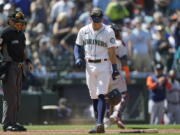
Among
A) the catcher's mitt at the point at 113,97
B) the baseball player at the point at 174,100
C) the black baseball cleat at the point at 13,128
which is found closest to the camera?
the black baseball cleat at the point at 13,128

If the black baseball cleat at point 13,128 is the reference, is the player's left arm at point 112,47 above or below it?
above

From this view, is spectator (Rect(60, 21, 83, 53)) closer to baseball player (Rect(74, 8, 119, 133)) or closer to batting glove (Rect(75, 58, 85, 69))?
baseball player (Rect(74, 8, 119, 133))

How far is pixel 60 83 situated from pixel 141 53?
249 cm

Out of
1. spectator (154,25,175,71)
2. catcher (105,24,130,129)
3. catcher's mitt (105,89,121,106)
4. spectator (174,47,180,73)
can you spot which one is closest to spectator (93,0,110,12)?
spectator (154,25,175,71)

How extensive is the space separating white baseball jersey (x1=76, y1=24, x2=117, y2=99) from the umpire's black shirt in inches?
44.6

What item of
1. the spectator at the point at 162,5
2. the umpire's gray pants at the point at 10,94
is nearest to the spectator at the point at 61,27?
the spectator at the point at 162,5

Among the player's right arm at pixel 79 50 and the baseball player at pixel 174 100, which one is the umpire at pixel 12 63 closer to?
the player's right arm at pixel 79 50

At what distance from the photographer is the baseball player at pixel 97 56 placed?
1169cm

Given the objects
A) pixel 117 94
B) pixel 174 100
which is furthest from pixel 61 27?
pixel 117 94

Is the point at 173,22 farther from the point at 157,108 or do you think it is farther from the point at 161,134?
the point at 161,134

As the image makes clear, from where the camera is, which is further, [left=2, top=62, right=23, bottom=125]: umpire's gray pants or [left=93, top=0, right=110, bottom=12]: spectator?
[left=93, top=0, right=110, bottom=12]: spectator

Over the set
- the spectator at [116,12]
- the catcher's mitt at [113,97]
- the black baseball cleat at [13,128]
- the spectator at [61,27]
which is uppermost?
the spectator at [116,12]

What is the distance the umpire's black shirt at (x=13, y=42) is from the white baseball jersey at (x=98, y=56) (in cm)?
113

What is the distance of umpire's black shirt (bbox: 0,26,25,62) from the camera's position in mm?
11664
